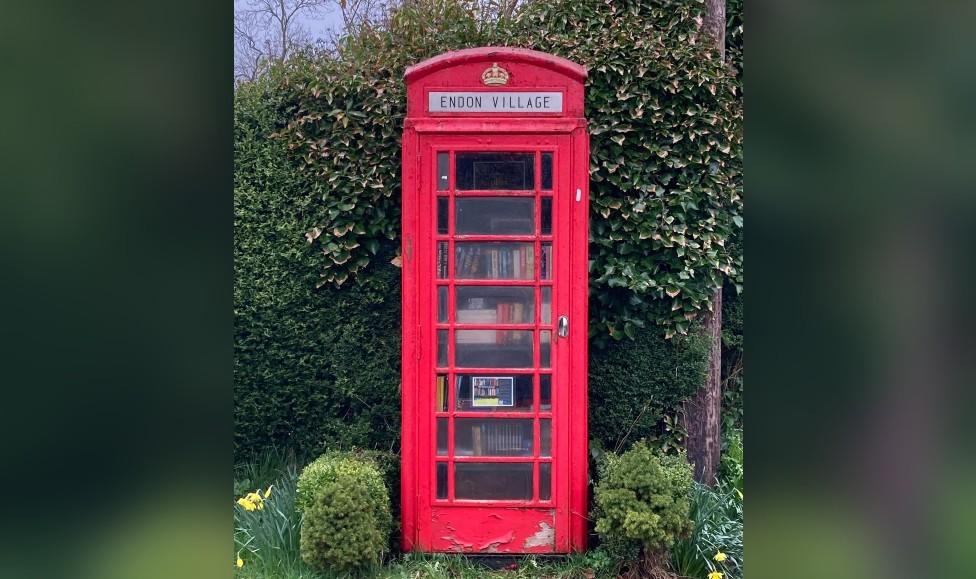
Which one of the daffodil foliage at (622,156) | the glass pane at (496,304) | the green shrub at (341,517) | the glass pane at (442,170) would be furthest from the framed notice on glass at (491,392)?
the glass pane at (442,170)

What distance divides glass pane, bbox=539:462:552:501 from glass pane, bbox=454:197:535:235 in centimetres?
121

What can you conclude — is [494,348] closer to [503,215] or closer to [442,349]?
[442,349]

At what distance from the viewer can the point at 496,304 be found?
3.89 meters

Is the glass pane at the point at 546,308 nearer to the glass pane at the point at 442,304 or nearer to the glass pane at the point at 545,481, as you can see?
the glass pane at the point at 442,304

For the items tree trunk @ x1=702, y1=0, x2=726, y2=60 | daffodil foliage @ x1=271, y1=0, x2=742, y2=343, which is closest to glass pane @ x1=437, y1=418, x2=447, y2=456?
daffodil foliage @ x1=271, y1=0, x2=742, y2=343

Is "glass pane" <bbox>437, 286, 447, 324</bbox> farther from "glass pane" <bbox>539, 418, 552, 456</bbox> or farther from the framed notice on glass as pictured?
"glass pane" <bbox>539, 418, 552, 456</bbox>

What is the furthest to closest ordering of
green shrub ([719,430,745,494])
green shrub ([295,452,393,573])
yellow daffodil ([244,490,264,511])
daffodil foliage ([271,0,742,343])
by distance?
green shrub ([719,430,745,494]) → daffodil foliage ([271,0,742,343]) → yellow daffodil ([244,490,264,511]) → green shrub ([295,452,393,573])

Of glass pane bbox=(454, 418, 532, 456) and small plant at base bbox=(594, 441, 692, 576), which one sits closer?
small plant at base bbox=(594, 441, 692, 576)

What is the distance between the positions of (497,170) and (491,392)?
1.14 meters

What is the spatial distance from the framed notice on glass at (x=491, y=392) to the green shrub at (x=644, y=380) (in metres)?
0.82

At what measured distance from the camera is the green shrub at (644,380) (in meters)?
4.56

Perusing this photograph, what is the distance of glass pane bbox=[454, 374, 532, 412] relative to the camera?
155 inches
